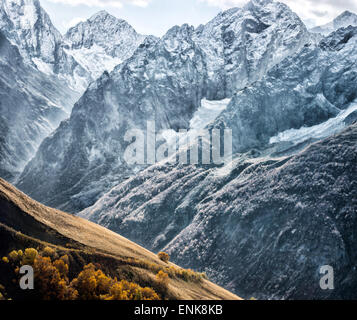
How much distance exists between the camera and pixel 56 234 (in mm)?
65250

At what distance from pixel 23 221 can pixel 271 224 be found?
12777cm

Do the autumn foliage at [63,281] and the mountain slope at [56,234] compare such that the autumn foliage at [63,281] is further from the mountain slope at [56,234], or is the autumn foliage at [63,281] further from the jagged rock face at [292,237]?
the jagged rock face at [292,237]

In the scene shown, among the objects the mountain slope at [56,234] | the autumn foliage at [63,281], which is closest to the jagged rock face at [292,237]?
the mountain slope at [56,234]

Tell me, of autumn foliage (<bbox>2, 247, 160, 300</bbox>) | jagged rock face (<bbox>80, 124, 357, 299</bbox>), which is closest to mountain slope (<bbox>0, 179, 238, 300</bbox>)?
autumn foliage (<bbox>2, 247, 160, 300</bbox>)

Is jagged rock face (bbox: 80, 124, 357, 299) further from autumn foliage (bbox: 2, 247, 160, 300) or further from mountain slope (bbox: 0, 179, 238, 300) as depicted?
autumn foliage (bbox: 2, 247, 160, 300)

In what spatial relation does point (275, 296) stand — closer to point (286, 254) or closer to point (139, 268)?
point (286, 254)

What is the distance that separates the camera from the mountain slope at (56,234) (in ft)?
194

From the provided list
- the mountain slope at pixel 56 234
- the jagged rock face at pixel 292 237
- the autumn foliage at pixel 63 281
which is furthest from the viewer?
the jagged rock face at pixel 292 237

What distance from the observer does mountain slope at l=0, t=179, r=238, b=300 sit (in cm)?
5916

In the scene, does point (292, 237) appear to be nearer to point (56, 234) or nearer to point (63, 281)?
point (56, 234)

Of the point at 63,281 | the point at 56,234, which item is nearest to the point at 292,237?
the point at 56,234

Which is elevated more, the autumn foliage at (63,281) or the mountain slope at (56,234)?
the mountain slope at (56,234)

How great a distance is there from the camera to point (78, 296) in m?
52.0
